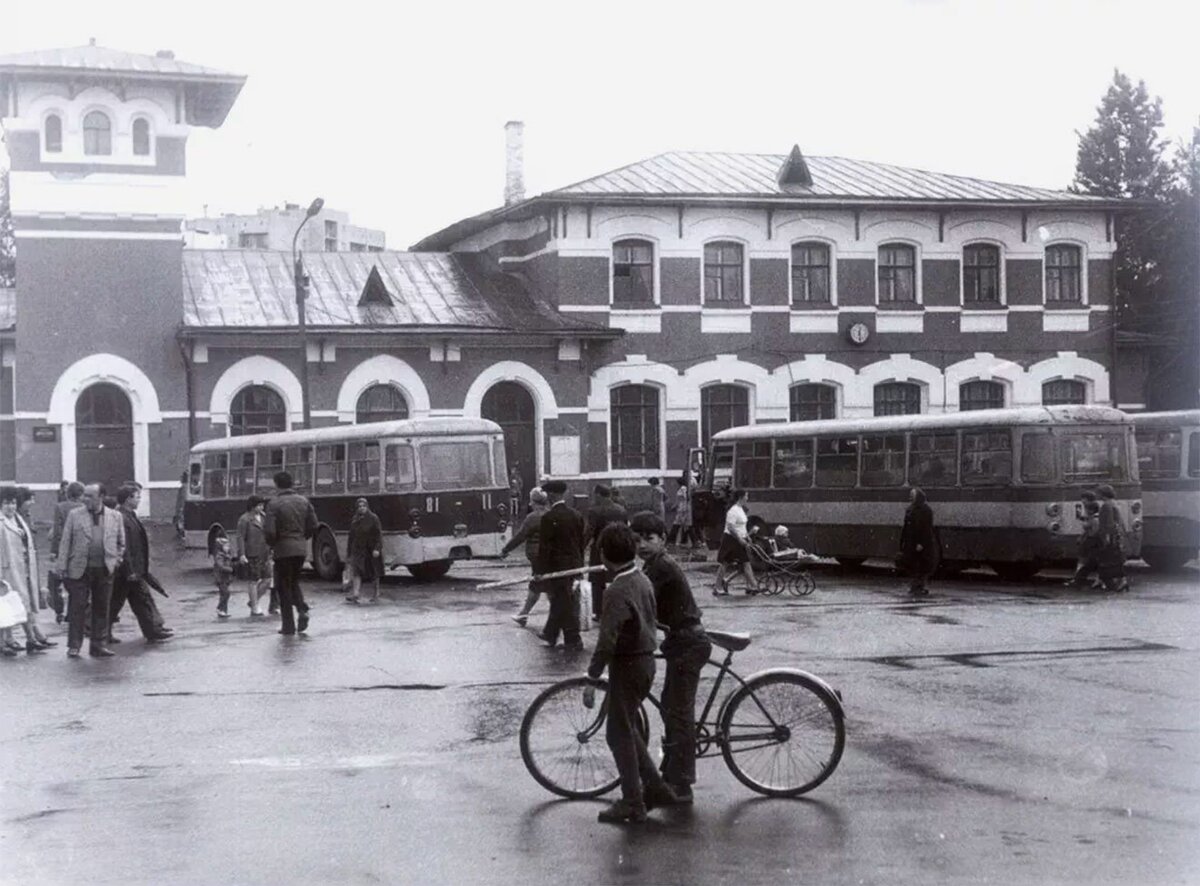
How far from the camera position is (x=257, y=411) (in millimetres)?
36656

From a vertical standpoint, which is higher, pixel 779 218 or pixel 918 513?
pixel 779 218

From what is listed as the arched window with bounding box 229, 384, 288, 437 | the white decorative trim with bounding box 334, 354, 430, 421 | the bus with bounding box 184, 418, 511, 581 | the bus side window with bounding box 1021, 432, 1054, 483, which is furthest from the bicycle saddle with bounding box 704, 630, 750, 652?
the arched window with bounding box 229, 384, 288, 437

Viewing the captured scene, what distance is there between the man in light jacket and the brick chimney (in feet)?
92.1

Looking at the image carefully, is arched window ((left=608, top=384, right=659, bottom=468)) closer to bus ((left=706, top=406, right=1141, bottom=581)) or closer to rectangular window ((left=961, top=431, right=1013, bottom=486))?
bus ((left=706, top=406, right=1141, bottom=581))

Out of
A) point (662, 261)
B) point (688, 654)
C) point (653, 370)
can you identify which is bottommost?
point (688, 654)

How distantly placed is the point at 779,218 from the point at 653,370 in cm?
486

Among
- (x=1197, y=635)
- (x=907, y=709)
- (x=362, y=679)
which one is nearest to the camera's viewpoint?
(x=907, y=709)

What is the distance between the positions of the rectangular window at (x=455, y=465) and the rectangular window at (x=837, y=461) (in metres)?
5.74

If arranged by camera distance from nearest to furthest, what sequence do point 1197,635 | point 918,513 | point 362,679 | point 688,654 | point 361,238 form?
point 688,654
point 362,679
point 1197,635
point 918,513
point 361,238

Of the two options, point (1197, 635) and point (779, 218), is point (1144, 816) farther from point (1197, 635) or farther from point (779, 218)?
point (779, 218)

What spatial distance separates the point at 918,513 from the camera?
22.4m

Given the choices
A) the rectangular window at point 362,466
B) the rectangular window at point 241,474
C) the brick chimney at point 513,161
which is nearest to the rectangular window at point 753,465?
the rectangular window at point 362,466

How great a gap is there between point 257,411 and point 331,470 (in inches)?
411

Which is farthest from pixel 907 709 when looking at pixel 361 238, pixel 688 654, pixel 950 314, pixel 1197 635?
pixel 361 238
